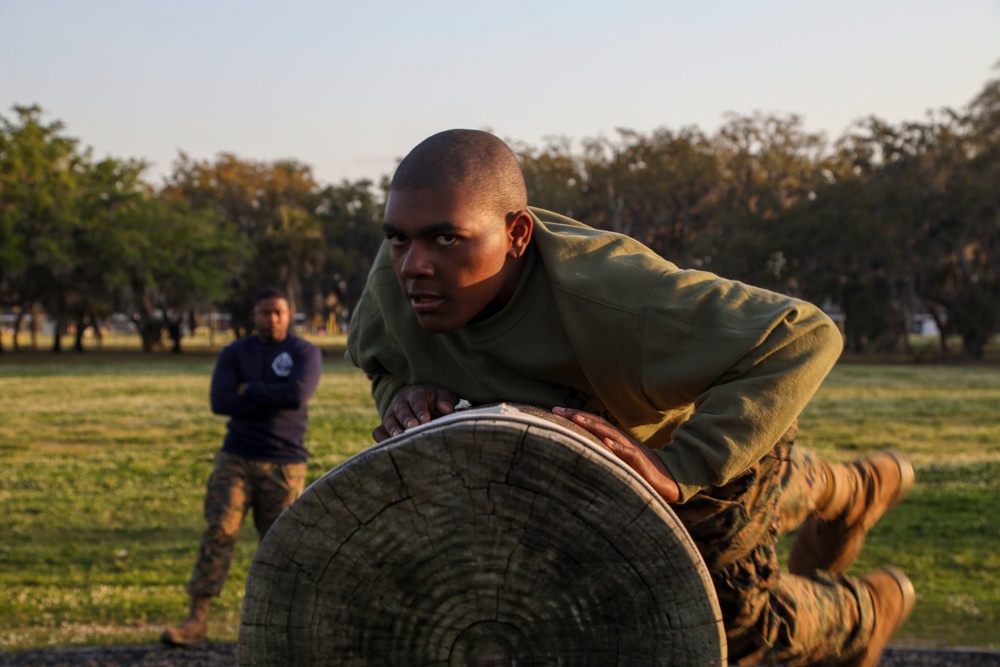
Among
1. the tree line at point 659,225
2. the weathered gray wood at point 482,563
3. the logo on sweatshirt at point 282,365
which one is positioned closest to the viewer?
the weathered gray wood at point 482,563

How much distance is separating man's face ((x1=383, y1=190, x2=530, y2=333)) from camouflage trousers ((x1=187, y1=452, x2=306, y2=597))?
4539 millimetres

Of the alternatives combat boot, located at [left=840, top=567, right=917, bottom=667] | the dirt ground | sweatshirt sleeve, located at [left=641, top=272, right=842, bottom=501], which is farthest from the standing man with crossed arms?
sweatshirt sleeve, located at [left=641, top=272, right=842, bottom=501]

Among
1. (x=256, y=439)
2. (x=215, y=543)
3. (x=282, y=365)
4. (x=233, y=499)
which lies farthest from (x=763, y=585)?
(x=282, y=365)

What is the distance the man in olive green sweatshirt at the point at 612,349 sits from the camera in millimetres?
2758

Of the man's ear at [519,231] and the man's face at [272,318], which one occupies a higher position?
the man's ear at [519,231]

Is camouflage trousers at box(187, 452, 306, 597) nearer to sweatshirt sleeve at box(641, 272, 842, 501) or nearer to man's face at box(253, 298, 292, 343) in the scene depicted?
man's face at box(253, 298, 292, 343)

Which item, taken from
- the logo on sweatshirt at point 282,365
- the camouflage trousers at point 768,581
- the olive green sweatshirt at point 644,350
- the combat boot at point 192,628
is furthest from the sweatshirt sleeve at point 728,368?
the logo on sweatshirt at point 282,365

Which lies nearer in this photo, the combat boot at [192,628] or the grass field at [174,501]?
the combat boot at [192,628]

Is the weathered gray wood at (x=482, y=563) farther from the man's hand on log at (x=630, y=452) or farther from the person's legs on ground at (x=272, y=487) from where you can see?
the person's legs on ground at (x=272, y=487)

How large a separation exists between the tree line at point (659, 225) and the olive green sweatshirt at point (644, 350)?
4188cm

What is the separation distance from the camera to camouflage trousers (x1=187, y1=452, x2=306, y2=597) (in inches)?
280

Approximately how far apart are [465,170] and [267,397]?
522 cm

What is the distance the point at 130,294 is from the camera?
4919 centimetres

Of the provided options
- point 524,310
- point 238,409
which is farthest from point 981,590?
point 524,310
